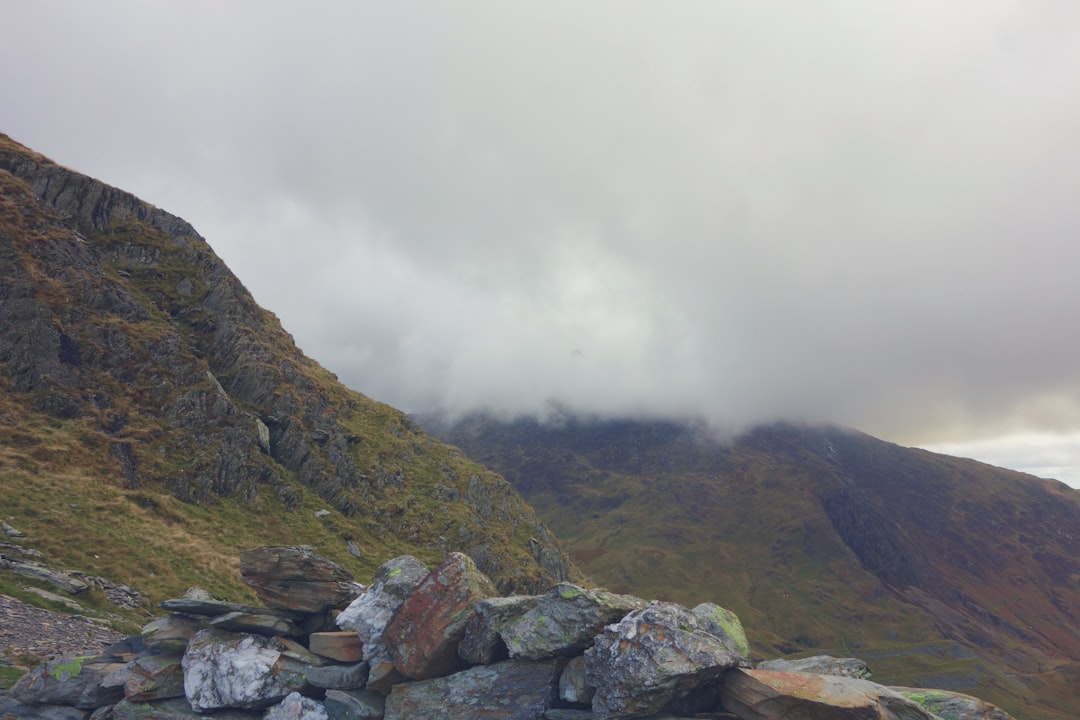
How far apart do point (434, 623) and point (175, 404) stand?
5481 cm

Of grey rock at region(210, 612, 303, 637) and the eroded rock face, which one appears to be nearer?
the eroded rock face

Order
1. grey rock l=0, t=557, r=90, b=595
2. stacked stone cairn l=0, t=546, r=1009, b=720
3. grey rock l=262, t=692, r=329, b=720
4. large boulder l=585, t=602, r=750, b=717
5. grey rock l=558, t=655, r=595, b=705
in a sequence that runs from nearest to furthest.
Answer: large boulder l=585, t=602, r=750, b=717 → stacked stone cairn l=0, t=546, r=1009, b=720 → grey rock l=558, t=655, r=595, b=705 → grey rock l=262, t=692, r=329, b=720 → grey rock l=0, t=557, r=90, b=595

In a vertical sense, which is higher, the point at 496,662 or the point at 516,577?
the point at 496,662

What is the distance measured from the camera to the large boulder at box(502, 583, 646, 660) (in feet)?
53.9

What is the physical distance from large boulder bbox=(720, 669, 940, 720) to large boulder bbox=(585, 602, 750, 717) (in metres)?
0.87

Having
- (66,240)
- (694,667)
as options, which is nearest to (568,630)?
(694,667)

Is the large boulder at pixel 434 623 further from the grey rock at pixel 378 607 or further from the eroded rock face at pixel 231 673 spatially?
the eroded rock face at pixel 231 673

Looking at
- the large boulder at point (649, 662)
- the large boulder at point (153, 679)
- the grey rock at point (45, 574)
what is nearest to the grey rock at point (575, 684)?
the large boulder at point (649, 662)

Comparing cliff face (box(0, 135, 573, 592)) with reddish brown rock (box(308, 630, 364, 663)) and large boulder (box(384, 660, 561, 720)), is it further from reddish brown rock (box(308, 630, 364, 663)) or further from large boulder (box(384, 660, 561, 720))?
large boulder (box(384, 660, 561, 720))

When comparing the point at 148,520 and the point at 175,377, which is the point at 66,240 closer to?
the point at 175,377

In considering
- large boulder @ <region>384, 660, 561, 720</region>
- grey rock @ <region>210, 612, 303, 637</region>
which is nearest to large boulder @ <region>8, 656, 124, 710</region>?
grey rock @ <region>210, 612, 303, 637</region>

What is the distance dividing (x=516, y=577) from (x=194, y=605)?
62.3 m

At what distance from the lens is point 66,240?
2445 inches

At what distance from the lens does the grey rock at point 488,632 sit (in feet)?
56.0
